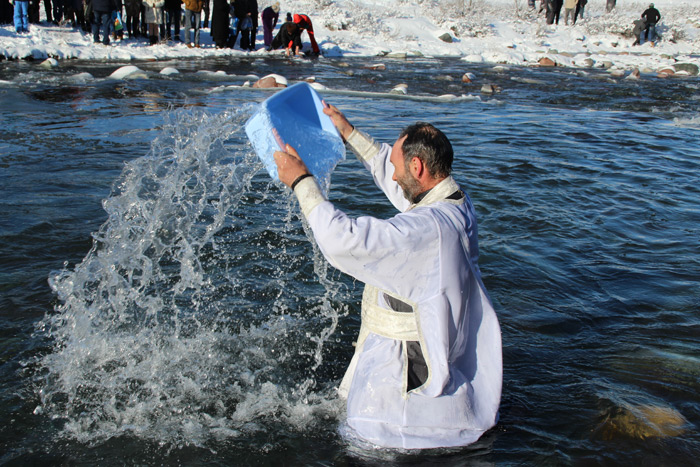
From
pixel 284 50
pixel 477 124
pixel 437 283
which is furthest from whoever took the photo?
Answer: pixel 284 50

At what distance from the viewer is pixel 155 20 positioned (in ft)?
65.3

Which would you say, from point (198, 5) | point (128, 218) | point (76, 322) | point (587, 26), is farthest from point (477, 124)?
point (587, 26)

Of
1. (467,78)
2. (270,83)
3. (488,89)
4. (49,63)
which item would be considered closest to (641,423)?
(270,83)

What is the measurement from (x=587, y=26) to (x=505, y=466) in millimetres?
36693

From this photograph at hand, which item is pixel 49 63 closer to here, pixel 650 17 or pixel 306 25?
pixel 306 25

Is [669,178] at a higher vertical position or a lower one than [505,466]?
higher

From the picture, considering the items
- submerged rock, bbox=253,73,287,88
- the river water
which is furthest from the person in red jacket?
the river water

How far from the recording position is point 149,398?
350 centimetres

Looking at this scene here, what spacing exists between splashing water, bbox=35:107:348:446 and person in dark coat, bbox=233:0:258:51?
17893 millimetres

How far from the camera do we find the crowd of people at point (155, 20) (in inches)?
746

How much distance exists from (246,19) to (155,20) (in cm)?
368

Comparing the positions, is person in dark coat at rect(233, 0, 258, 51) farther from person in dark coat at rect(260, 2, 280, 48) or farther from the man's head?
the man's head

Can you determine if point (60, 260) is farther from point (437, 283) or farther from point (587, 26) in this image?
point (587, 26)

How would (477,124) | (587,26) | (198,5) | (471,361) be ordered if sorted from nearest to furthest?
(471,361) → (477,124) → (198,5) → (587,26)
